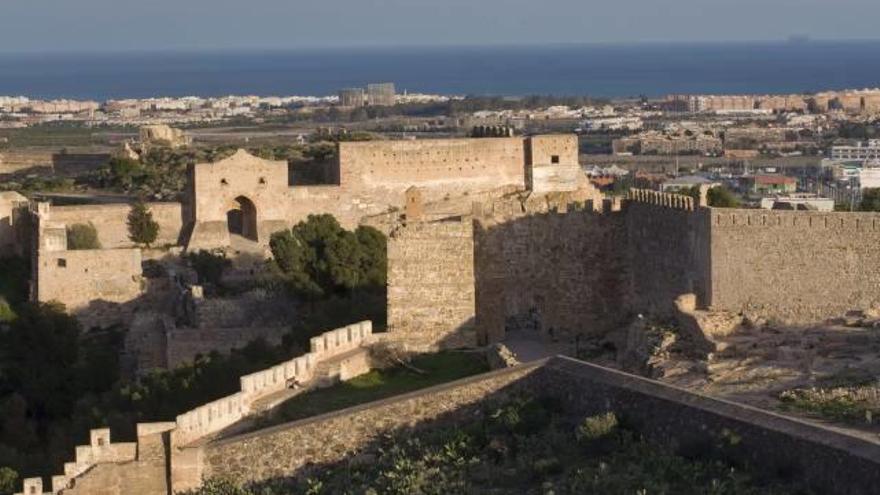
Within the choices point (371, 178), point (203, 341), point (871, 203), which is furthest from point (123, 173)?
point (871, 203)

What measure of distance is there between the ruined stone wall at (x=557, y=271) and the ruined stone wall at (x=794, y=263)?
2.37m

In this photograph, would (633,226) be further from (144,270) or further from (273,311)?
(144,270)

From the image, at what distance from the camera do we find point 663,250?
2139cm

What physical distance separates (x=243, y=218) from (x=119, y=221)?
78.6 inches

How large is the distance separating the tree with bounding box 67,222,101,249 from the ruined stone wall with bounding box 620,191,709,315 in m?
12.6

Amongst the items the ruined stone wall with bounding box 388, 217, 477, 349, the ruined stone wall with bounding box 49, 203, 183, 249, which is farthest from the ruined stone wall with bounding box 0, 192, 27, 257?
the ruined stone wall with bounding box 388, 217, 477, 349

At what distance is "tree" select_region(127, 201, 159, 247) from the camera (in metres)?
33.6

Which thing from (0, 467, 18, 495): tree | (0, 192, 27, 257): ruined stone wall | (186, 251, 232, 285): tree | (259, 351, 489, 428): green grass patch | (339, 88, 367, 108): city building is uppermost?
(339, 88, 367, 108): city building

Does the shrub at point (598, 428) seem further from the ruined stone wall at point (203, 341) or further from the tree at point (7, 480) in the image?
the ruined stone wall at point (203, 341)

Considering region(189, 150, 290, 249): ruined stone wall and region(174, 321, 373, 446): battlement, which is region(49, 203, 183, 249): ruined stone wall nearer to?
region(189, 150, 290, 249): ruined stone wall

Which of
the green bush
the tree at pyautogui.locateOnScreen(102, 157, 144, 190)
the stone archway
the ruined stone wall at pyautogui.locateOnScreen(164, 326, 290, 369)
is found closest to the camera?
the ruined stone wall at pyautogui.locateOnScreen(164, 326, 290, 369)

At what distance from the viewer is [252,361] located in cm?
2370

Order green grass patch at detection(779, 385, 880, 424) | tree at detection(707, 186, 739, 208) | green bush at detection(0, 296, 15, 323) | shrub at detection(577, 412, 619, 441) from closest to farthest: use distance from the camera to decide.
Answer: green grass patch at detection(779, 385, 880, 424)
shrub at detection(577, 412, 619, 441)
tree at detection(707, 186, 739, 208)
green bush at detection(0, 296, 15, 323)

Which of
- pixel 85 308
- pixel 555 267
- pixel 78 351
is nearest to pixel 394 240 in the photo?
pixel 555 267
